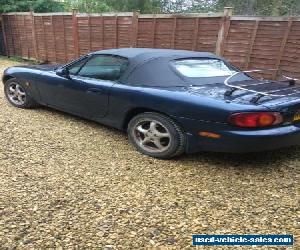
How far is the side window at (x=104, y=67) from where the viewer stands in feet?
14.9

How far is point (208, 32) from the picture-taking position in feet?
28.0

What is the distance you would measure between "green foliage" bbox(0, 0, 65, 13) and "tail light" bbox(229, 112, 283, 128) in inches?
541

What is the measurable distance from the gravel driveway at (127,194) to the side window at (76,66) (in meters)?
1.01

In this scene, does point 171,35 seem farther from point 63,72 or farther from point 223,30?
point 63,72

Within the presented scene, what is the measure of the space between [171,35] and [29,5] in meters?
9.68

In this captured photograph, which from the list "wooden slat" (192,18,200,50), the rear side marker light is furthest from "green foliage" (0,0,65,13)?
the rear side marker light

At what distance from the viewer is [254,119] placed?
338 centimetres

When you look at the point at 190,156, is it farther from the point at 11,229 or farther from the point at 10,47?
the point at 10,47

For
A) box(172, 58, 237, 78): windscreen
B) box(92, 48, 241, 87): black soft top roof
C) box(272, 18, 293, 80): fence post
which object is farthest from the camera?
box(272, 18, 293, 80): fence post

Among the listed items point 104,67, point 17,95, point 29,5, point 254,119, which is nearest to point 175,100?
point 254,119

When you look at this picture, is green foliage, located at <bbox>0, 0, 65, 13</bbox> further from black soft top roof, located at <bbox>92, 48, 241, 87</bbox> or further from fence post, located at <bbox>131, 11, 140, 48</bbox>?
black soft top roof, located at <bbox>92, 48, 241, 87</bbox>

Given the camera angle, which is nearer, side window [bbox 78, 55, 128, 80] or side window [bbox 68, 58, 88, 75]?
side window [bbox 78, 55, 128, 80]

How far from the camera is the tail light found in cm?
337

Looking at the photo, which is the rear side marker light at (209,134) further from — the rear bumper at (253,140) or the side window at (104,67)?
the side window at (104,67)
